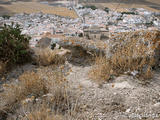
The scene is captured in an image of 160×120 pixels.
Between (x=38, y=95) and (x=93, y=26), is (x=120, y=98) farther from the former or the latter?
(x=93, y=26)

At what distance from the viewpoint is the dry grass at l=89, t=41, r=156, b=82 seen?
A: 3.14 meters

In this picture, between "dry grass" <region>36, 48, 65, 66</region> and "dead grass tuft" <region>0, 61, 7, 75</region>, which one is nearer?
"dead grass tuft" <region>0, 61, 7, 75</region>

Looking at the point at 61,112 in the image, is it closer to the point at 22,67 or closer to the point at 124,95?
the point at 124,95

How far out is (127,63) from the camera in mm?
3225

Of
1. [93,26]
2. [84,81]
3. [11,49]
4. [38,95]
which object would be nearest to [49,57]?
[11,49]

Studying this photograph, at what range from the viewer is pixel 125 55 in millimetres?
3289

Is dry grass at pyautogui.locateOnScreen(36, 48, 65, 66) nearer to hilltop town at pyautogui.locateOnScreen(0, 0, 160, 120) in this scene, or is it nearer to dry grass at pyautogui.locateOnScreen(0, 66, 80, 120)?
hilltop town at pyautogui.locateOnScreen(0, 0, 160, 120)

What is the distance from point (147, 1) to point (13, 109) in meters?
33.3

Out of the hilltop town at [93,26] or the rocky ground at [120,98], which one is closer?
the rocky ground at [120,98]

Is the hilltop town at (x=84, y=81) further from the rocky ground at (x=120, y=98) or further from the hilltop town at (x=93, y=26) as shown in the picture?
the hilltop town at (x=93, y=26)

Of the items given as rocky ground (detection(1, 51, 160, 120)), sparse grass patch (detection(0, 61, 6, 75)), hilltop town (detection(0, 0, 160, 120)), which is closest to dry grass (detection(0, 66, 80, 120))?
hilltop town (detection(0, 0, 160, 120))

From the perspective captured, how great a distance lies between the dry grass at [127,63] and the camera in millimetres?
3145

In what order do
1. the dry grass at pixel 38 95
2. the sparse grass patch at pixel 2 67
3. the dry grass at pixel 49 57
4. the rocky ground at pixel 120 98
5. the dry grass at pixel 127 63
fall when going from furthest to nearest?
1. the dry grass at pixel 49 57
2. the sparse grass patch at pixel 2 67
3. the dry grass at pixel 127 63
4. the dry grass at pixel 38 95
5. the rocky ground at pixel 120 98

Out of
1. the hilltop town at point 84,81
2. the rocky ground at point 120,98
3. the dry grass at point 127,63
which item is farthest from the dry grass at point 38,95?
the dry grass at point 127,63
